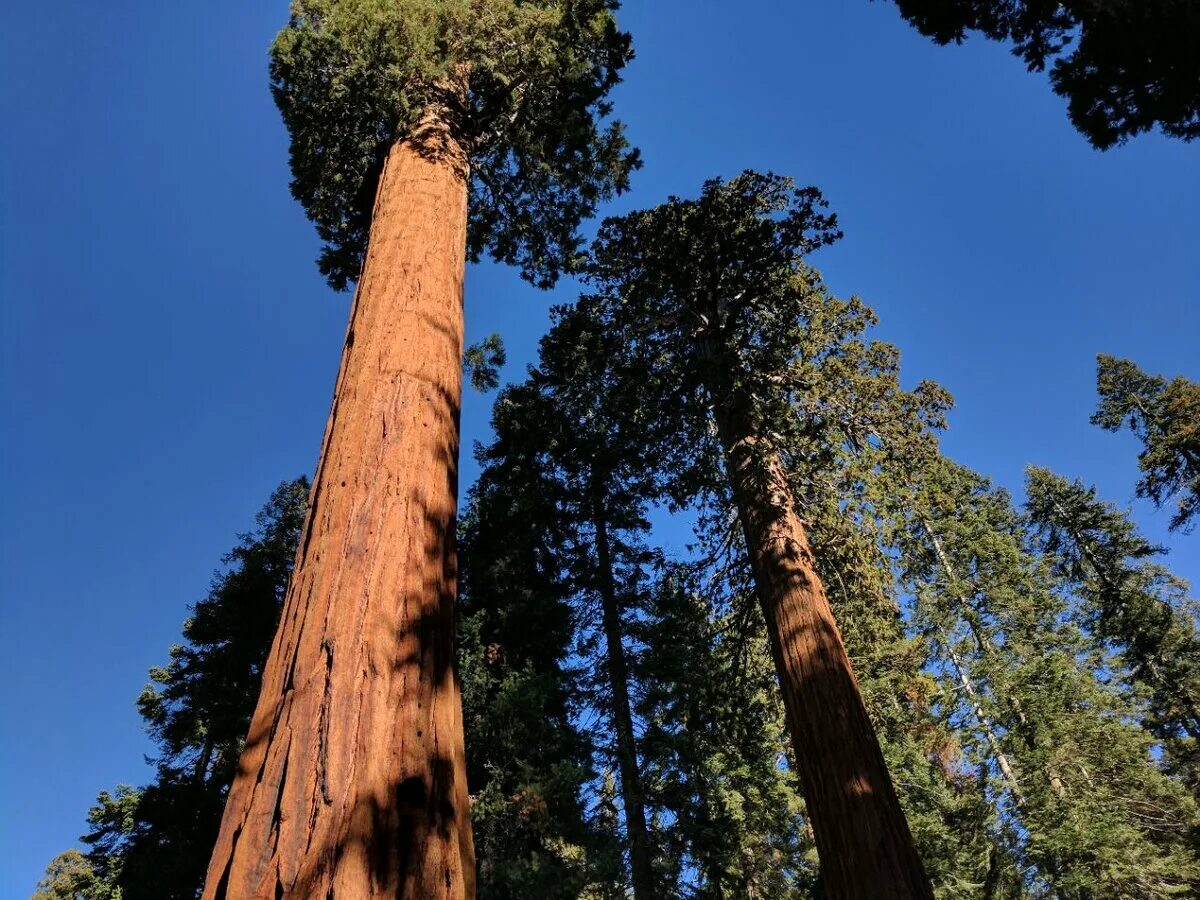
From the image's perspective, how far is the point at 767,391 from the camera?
750 centimetres

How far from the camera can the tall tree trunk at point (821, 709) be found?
4332 millimetres

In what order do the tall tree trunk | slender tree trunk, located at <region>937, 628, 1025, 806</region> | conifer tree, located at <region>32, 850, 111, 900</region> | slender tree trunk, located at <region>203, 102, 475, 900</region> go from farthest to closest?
conifer tree, located at <region>32, 850, 111, 900</region> → slender tree trunk, located at <region>937, 628, 1025, 806</region> → the tall tree trunk → slender tree trunk, located at <region>203, 102, 475, 900</region>

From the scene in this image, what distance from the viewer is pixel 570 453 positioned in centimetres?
1556

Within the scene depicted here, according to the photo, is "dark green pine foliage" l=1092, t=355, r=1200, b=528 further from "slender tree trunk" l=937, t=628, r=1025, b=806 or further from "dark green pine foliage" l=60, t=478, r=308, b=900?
"dark green pine foliage" l=60, t=478, r=308, b=900

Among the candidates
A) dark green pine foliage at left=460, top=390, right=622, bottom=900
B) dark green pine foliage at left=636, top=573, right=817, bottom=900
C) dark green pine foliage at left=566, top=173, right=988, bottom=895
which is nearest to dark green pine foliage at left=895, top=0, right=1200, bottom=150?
dark green pine foliage at left=566, top=173, right=988, bottom=895

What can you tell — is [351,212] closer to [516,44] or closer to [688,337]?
[516,44]

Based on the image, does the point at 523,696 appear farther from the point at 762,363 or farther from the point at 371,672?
the point at 371,672

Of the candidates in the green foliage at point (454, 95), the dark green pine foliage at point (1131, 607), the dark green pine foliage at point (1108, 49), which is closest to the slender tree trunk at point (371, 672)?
the green foliage at point (454, 95)

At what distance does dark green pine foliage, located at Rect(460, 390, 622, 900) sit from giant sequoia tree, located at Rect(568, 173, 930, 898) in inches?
240

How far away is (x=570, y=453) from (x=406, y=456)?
1294cm

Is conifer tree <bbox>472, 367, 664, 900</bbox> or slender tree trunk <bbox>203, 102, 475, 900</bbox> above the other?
conifer tree <bbox>472, 367, 664, 900</bbox>

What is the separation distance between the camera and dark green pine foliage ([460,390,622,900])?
10.0 m

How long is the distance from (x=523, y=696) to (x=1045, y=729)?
14.3 meters

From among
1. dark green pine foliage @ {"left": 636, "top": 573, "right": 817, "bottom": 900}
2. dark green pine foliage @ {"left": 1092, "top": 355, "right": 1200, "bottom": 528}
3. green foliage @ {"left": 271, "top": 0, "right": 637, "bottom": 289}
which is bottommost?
dark green pine foliage @ {"left": 636, "top": 573, "right": 817, "bottom": 900}
